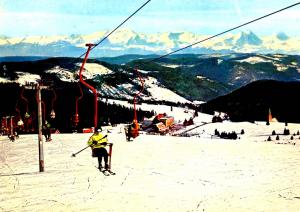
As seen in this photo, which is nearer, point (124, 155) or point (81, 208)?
point (81, 208)

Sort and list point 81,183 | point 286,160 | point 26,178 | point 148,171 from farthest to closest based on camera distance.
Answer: point 286,160, point 148,171, point 26,178, point 81,183

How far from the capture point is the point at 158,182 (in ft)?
59.3

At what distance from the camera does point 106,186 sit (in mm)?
17250

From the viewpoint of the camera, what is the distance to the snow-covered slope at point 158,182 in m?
14.0

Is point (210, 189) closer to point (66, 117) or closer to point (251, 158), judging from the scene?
point (251, 158)

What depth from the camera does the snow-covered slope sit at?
14.0 metres

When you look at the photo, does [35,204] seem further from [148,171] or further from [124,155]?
[124,155]

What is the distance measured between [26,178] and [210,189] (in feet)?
28.1

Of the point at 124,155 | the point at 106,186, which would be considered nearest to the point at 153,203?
the point at 106,186

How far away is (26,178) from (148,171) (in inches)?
225

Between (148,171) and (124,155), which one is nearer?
(148,171)

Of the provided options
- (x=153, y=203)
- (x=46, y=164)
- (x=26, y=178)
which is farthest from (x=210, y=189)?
(x=46, y=164)

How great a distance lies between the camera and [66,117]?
543 ft

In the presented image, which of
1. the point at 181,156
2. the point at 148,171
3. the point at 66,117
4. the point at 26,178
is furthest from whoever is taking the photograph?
the point at 66,117
